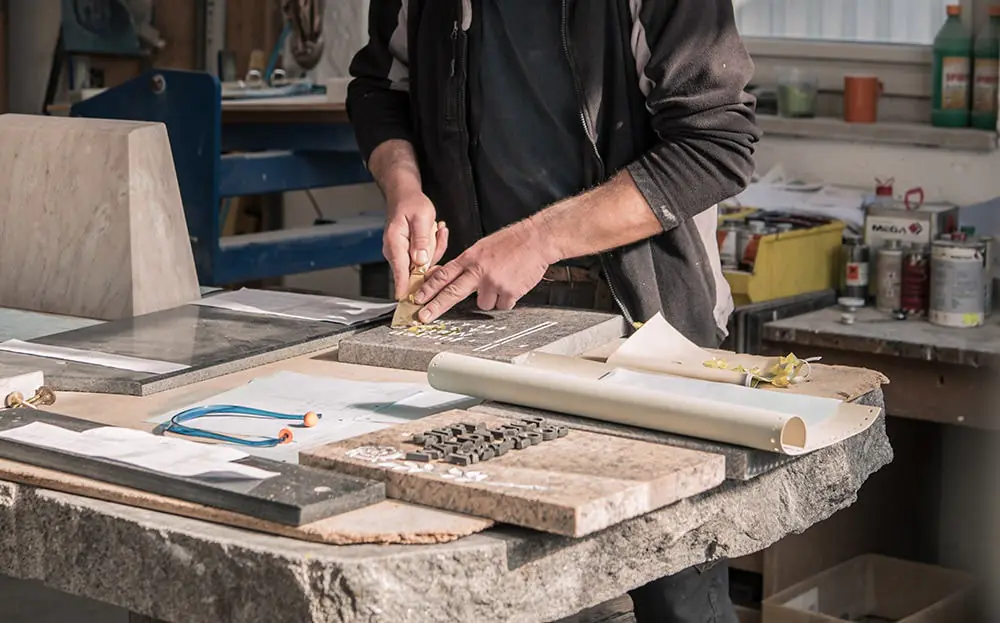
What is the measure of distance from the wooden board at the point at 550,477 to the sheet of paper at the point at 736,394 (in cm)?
15

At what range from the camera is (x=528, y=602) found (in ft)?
4.43

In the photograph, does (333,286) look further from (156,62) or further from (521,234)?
(521,234)

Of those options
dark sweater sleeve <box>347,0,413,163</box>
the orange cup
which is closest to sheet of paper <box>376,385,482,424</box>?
dark sweater sleeve <box>347,0,413,163</box>

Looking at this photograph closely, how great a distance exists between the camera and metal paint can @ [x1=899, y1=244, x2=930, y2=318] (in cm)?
333

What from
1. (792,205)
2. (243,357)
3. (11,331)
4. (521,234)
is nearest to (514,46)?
(521,234)

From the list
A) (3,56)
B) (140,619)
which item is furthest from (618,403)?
(3,56)

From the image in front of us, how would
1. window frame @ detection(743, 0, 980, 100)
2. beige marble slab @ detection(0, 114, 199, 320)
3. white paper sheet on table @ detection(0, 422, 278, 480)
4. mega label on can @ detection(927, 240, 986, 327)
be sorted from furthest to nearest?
window frame @ detection(743, 0, 980, 100) < mega label on can @ detection(927, 240, 986, 327) < beige marble slab @ detection(0, 114, 199, 320) < white paper sheet on table @ detection(0, 422, 278, 480)

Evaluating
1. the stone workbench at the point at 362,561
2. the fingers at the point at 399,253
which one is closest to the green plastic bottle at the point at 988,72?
the fingers at the point at 399,253

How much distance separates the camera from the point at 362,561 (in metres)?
1.25

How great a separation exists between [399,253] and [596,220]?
0.98 feet

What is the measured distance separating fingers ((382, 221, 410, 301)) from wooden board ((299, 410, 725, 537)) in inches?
26.4

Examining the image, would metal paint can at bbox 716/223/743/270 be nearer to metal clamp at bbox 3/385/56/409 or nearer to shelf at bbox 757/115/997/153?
shelf at bbox 757/115/997/153

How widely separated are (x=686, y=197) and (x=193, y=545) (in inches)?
45.5

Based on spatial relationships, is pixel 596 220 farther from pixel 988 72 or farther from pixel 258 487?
pixel 988 72
